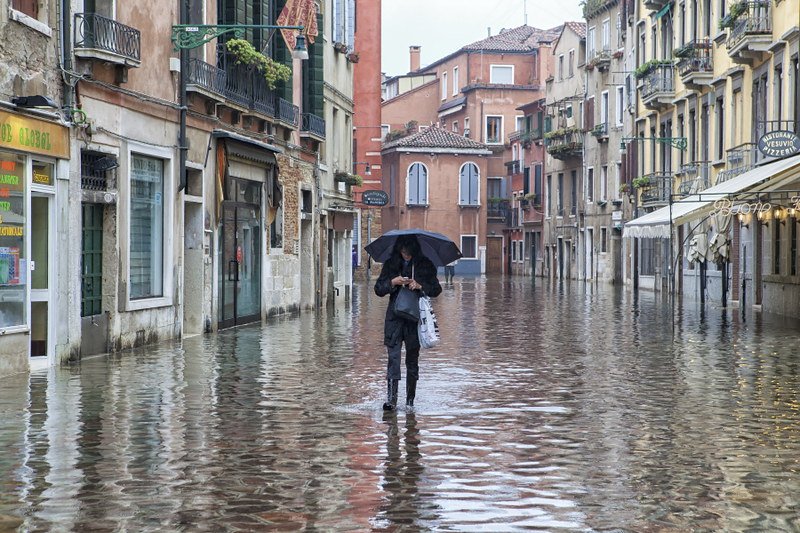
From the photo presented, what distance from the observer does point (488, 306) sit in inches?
1414

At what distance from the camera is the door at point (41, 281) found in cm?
1639

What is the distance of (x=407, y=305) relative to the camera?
40.5 ft

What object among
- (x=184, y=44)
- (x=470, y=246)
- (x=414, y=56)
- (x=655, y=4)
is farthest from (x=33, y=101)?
(x=414, y=56)

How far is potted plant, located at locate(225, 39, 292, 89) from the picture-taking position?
24422 mm

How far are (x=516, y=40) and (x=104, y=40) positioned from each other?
74.4 metres

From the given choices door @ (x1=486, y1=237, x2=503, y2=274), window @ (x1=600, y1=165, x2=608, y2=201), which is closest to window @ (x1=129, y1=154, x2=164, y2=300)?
window @ (x1=600, y1=165, x2=608, y2=201)

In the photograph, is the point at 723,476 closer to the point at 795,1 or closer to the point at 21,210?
the point at 21,210

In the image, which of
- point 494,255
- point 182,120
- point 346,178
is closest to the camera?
point 182,120

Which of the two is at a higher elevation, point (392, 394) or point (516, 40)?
point (516, 40)

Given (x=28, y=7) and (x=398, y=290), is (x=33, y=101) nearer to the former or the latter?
(x=28, y=7)

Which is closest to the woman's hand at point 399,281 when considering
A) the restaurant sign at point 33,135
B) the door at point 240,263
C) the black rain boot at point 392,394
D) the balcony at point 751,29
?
the black rain boot at point 392,394

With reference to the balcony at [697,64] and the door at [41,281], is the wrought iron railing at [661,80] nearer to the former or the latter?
the balcony at [697,64]

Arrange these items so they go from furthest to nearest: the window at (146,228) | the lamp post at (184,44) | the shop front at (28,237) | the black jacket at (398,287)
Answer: the lamp post at (184,44), the window at (146,228), the shop front at (28,237), the black jacket at (398,287)

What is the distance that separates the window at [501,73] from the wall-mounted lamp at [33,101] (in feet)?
243
